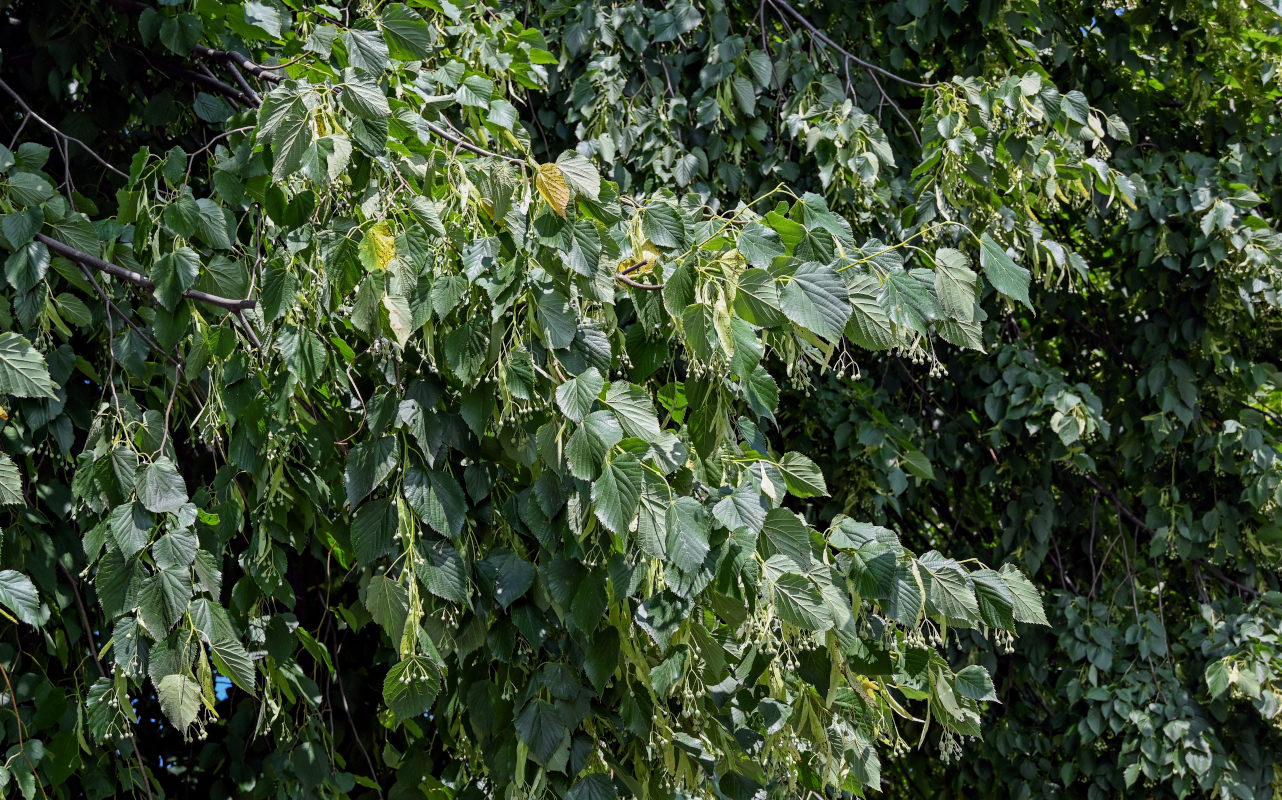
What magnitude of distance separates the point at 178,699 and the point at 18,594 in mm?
206

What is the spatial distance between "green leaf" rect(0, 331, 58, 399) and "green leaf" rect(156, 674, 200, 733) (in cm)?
31

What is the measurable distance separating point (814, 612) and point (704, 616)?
179mm

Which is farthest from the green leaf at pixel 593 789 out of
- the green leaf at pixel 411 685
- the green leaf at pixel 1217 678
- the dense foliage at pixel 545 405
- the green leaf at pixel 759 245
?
the green leaf at pixel 1217 678

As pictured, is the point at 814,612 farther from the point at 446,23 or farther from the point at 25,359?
the point at 446,23

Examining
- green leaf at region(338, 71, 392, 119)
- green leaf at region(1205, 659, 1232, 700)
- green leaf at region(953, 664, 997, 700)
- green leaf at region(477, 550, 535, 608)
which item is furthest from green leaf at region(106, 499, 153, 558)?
green leaf at region(1205, 659, 1232, 700)

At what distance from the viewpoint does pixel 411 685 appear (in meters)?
1.12

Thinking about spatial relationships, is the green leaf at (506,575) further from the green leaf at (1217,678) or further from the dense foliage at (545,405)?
the green leaf at (1217,678)

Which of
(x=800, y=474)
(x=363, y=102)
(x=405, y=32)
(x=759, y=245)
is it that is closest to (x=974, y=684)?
(x=800, y=474)

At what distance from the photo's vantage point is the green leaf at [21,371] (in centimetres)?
122

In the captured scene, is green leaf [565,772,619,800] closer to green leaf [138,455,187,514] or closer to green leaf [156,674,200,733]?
green leaf [156,674,200,733]

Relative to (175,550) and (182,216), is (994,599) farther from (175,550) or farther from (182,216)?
(182,216)

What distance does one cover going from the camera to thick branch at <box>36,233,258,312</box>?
132 centimetres

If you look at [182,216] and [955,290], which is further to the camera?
[182,216]

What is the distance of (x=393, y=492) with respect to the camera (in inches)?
46.7
